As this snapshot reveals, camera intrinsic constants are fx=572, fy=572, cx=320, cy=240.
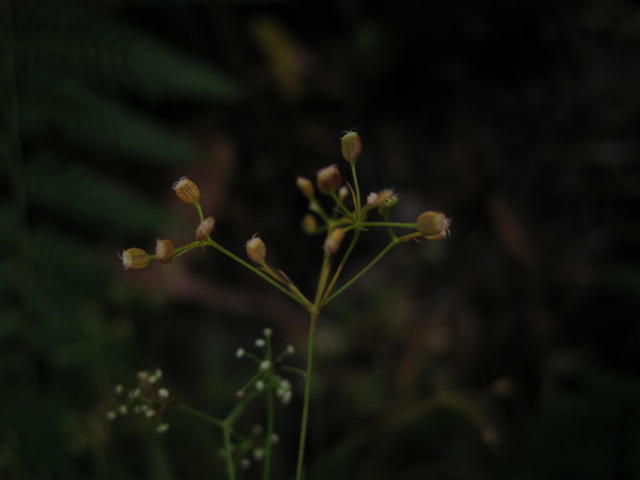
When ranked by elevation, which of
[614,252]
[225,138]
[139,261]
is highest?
[225,138]

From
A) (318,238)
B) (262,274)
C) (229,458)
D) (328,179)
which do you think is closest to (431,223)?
(328,179)

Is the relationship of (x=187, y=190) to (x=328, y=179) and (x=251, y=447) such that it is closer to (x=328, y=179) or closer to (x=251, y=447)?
(x=328, y=179)

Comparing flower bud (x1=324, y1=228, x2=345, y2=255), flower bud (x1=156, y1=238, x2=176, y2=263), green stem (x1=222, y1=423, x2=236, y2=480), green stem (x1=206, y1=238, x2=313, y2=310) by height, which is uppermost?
flower bud (x1=324, y1=228, x2=345, y2=255)

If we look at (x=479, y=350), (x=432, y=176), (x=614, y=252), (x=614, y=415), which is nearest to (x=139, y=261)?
(x=614, y=415)

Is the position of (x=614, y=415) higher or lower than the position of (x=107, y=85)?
lower

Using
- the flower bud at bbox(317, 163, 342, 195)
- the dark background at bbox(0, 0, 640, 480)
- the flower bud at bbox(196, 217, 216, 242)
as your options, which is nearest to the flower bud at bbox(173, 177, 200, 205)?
the flower bud at bbox(196, 217, 216, 242)

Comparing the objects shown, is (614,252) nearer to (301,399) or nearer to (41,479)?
(301,399)

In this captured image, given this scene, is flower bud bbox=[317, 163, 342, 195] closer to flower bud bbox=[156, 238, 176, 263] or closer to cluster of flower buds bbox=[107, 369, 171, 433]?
flower bud bbox=[156, 238, 176, 263]
